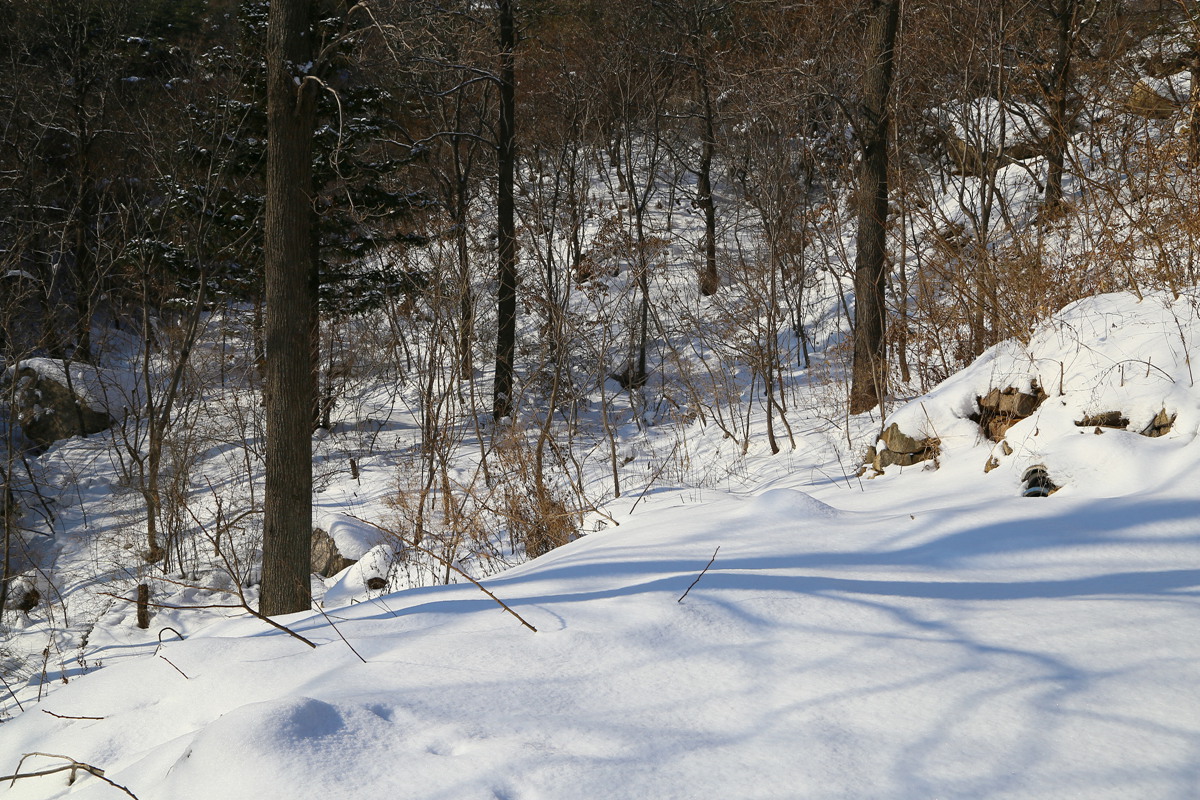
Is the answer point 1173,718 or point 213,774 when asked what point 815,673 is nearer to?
point 1173,718

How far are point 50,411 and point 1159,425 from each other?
19.8 metres

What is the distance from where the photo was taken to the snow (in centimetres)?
195

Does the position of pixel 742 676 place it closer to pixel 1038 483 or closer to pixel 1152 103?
pixel 1038 483

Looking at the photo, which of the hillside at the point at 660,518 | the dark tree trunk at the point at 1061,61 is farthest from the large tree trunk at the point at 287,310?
the dark tree trunk at the point at 1061,61

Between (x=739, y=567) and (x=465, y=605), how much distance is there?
45.8 inches

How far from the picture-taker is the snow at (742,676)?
1.95 meters

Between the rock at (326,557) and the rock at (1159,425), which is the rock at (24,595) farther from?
the rock at (1159,425)

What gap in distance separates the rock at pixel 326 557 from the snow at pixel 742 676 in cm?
635

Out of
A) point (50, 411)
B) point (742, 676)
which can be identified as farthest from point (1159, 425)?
point (50, 411)

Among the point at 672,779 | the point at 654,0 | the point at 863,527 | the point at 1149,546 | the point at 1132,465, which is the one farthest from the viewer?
the point at 654,0

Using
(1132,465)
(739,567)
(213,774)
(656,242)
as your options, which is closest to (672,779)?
(213,774)

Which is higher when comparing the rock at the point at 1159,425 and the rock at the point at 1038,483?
the rock at the point at 1159,425

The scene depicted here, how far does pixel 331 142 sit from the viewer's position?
13.3m

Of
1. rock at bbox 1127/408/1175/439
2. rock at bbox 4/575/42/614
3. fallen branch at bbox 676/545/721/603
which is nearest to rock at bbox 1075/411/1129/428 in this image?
rock at bbox 1127/408/1175/439
